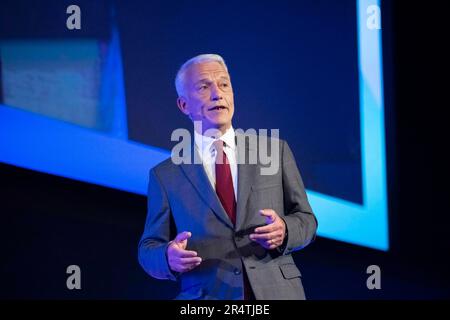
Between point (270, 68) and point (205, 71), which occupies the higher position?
point (270, 68)

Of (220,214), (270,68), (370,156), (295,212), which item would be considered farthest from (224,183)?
(370,156)

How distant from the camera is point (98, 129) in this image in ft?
8.42

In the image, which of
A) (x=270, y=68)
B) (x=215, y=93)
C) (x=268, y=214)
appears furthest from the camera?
(x=270, y=68)

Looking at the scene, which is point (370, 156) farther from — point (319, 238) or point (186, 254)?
point (186, 254)

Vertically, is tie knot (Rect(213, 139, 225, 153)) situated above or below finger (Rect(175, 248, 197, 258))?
above

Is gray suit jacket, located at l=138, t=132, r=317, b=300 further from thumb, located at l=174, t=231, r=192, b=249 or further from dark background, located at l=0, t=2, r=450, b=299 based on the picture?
dark background, located at l=0, t=2, r=450, b=299

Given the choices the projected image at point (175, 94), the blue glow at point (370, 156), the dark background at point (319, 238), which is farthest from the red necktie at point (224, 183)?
the blue glow at point (370, 156)

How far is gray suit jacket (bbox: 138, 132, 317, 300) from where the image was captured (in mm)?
1837

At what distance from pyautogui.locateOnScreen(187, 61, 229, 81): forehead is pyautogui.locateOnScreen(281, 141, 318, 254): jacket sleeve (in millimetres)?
305

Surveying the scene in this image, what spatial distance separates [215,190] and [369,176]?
108 cm

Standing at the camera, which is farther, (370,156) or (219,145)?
(370,156)

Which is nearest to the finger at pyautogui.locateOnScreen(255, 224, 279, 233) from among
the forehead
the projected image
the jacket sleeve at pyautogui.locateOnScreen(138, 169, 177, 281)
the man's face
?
the jacket sleeve at pyautogui.locateOnScreen(138, 169, 177, 281)

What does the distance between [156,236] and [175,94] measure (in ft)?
2.78

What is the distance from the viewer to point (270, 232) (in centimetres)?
173
